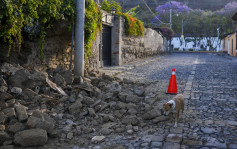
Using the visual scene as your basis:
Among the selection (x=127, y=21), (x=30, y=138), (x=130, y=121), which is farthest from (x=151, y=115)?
(x=127, y=21)

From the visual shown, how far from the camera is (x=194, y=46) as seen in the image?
188 feet

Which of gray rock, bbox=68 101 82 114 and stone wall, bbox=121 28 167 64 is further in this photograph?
stone wall, bbox=121 28 167 64

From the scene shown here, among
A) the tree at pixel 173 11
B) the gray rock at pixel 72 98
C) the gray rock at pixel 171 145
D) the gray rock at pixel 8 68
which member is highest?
the tree at pixel 173 11

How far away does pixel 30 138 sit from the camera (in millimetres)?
2789

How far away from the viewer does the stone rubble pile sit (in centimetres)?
301

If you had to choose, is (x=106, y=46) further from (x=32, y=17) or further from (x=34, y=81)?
(x=34, y=81)

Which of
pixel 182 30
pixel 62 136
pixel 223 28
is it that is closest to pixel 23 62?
pixel 62 136

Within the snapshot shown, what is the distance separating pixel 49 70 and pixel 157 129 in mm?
3521

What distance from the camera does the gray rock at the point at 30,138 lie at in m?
2.78

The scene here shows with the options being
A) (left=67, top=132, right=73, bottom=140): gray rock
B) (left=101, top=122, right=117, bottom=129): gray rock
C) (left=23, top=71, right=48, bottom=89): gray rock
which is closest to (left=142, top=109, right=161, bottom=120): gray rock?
(left=101, top=122, right=117, bottom=129): gray rock

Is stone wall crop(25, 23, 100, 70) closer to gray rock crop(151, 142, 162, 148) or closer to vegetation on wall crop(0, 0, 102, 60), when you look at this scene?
vegetation on wall crop(0, 0, 102, 60)

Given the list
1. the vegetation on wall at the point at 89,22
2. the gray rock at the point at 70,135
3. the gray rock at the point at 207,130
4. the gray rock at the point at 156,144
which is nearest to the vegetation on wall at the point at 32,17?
the vegetation on wall at the point at 89,22

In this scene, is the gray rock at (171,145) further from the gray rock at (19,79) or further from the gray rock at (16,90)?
the gray rock at (19,79)

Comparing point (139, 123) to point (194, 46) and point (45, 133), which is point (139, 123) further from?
point (194, 46)
